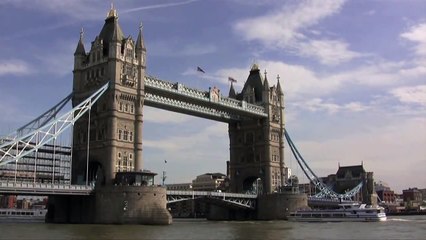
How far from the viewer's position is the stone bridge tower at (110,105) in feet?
290

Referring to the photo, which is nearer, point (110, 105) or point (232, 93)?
point (110, 105)

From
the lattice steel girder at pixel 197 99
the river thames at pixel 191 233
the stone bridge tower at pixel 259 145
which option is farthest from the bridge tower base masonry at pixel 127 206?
the stone bridge tower at pixel 259 145

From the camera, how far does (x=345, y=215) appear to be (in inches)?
4038

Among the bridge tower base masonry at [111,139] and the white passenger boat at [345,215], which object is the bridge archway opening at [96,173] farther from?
the white passenger boat at [345,215]

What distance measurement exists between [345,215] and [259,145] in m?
27.7

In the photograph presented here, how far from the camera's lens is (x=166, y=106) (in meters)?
102

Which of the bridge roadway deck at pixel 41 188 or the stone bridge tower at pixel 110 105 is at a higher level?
the stone bridge tower at pixel 110 105

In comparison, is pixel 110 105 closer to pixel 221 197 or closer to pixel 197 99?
pixel 197 99

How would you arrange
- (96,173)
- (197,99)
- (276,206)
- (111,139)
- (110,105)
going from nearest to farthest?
(111,139) < (110,105) < (96,173) < (197,99) < (276,206)

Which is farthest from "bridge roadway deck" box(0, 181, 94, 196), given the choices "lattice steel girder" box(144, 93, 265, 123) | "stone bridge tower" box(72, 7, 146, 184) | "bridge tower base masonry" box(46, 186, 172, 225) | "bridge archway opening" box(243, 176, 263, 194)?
"bridge archway opening" box(243, 176, 263, 194)

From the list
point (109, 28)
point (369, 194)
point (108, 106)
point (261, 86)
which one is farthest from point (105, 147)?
point (369, 194)

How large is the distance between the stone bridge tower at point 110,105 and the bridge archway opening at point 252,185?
40497mm

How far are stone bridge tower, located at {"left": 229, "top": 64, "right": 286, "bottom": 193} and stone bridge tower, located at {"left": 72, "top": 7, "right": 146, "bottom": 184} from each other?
37.9 m

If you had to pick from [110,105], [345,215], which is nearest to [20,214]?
[110,105]
